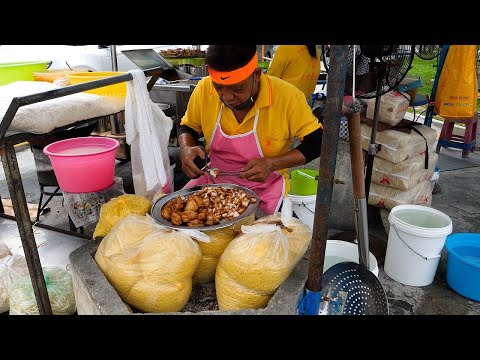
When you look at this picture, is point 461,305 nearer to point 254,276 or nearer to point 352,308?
point 352,308

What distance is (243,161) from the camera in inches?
105

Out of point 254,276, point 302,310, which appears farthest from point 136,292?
point 302,310

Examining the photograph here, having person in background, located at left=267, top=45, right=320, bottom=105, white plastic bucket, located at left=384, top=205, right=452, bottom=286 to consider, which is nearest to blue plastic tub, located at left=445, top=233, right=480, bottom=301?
white plastic bucket, located at left=384, top=205, right=452, bottom=286

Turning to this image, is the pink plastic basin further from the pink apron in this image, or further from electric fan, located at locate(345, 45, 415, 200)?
electric fan, located at locate(345, 45, 415, 200)

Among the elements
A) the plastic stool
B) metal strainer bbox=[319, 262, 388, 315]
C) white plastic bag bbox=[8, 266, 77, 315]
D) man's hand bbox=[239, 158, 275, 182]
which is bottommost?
white plastic bag bbox=[8, 266, 77, 315]

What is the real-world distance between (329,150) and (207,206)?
0.82 m

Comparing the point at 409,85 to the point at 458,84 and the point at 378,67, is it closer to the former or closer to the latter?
the point at 458,84

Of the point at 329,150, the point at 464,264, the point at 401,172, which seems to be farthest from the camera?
the point at 401,172

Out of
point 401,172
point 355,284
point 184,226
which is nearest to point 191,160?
point 184,226

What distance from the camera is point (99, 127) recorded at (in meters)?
5.20

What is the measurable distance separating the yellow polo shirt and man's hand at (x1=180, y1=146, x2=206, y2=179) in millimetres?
283

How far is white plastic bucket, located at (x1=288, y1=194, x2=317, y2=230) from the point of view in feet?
11.8

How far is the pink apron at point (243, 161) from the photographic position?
258 centimetres

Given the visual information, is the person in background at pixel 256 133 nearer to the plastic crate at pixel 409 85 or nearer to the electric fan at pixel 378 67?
the electric fan at pixel 378 67
